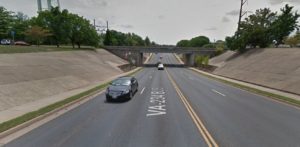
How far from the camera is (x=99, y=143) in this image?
289 inches

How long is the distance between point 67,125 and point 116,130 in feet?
7.31

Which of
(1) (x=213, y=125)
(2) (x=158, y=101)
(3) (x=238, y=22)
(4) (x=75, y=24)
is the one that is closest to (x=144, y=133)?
(1) (x=213, y=125)

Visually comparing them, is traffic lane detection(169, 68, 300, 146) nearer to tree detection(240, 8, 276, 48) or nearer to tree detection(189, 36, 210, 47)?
tree detection(240, 8, 276, 48)

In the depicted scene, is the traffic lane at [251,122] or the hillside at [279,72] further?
the hillside at [279,72]

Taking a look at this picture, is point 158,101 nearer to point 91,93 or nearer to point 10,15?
point 91,93

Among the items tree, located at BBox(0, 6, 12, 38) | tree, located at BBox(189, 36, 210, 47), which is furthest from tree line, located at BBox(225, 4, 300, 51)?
tree, located at BBox(189, 36, 210, 47)

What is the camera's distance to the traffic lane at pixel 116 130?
7469 millimetres

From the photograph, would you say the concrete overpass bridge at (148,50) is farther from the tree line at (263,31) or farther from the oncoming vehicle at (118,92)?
the oncoming vehicle at (118,92)

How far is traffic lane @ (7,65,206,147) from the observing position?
747 centimetres

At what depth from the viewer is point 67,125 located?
9477 mm

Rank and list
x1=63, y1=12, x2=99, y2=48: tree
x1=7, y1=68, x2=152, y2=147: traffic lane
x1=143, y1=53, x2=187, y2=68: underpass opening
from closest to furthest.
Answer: x1=7, y1=68, x2=152, y2=147: traffic lane, x1=63, y1=12, x2=99, y2=48: tree, x1=143, y1=53, x2=187, y2=68: underpass opening

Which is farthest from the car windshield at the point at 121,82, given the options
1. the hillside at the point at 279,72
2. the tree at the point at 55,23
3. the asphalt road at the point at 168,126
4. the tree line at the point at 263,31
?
the tree at the point at 55,23

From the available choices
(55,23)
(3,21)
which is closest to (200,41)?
(55,23)

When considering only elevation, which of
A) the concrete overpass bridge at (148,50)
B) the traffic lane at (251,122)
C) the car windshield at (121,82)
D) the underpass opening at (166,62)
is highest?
the concrete overpass bridge at (148,50)
